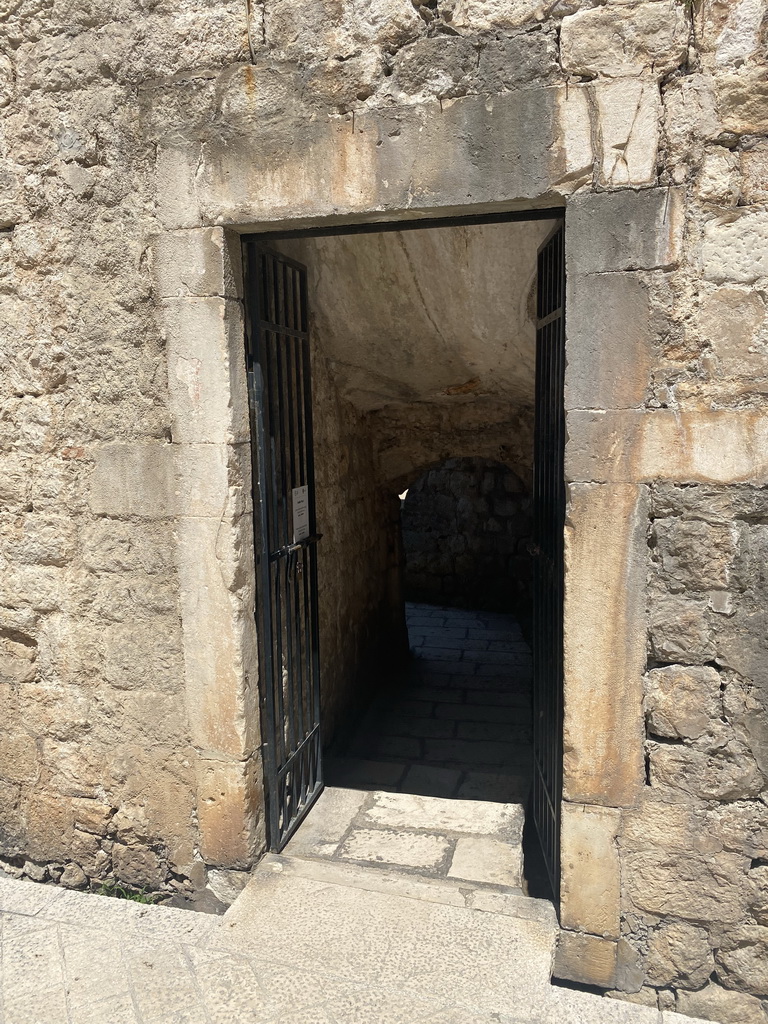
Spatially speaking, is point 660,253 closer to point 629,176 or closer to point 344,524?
point 629,176

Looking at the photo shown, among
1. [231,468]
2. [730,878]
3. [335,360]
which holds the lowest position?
[730,878]

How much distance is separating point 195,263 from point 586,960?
9.19 feet

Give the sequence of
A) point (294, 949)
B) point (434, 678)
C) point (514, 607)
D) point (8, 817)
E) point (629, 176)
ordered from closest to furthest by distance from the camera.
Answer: point (629, 176) < point (294, 949) < point (8, 817) < point (434, 678) < point (514, 607)

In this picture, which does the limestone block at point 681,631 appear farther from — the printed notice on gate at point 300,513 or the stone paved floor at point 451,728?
the stone paved floor at point 451,728

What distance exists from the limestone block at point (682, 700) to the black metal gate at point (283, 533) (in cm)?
150

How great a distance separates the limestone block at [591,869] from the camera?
257 cm

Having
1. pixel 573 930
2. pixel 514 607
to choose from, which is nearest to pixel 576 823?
pixel 573 930

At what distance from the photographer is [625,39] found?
7.46 feet

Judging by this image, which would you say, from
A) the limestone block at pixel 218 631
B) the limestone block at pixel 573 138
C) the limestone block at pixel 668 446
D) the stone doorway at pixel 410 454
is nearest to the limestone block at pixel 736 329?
the limestone block at pixel 668 446

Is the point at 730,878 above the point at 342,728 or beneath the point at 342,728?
above

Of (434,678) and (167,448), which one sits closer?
(167,448)

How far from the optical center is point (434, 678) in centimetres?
613

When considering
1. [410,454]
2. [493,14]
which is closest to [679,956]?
[493,14]

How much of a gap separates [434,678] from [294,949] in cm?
353
